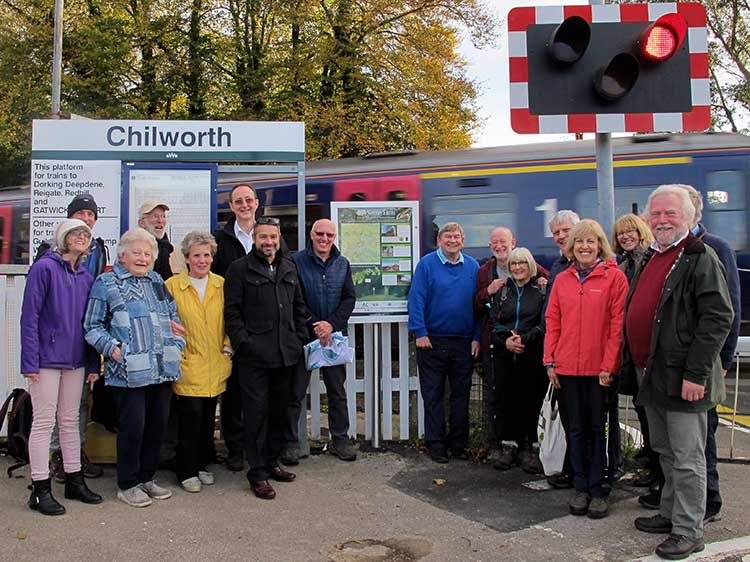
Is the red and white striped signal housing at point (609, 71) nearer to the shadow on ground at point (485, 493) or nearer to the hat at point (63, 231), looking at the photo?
the shadow on ground at point (485, 493)

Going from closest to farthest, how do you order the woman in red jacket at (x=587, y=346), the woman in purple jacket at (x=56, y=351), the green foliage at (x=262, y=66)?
the woman in purple jacket at (x=56, y=351) → the woman in red jacket at (x=587, y=346) → the green foliage at (x=262, y=66)

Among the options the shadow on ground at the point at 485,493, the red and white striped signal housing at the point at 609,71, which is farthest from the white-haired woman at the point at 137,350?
the red and white striped signal housing at the point at 609,71

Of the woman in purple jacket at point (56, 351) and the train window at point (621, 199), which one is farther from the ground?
the train window at point (621, 199)

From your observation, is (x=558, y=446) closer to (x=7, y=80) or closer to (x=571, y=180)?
(x=571, y=180)

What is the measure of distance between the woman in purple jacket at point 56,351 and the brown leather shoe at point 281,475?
114 centimetres

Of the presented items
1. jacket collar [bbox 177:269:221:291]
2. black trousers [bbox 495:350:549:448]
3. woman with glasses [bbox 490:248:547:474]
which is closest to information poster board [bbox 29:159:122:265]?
jacket collar [bbox 177:269:221:291]

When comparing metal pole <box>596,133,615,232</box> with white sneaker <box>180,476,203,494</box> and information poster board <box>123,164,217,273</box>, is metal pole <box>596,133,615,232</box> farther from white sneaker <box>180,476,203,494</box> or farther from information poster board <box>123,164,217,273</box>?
white sneaker <box>180,476,203,494</box>

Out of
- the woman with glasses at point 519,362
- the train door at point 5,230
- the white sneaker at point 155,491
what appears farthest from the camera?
the train door at point 5,230

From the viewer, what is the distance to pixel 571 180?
10.2m

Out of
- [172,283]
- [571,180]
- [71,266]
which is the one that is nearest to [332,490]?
[172,283]

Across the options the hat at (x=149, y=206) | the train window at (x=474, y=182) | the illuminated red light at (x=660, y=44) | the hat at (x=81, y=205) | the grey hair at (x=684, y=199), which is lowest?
the grey hair at (x=684, y=199)

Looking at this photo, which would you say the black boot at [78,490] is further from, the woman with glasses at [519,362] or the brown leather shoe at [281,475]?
the woman with glasses at [519,362]

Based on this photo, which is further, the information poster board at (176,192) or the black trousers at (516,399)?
the information poster board at (176,192)

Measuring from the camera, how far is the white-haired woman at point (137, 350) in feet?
14.0
